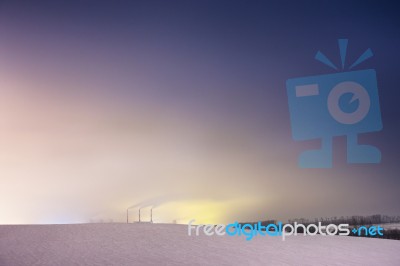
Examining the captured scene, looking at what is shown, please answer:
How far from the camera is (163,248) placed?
1441cm

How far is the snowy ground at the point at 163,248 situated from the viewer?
12.8 metres

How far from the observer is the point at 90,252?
531 inches

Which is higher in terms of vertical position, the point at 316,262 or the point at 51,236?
the point at 51,236

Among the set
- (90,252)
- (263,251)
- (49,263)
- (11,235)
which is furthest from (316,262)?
(11,235)

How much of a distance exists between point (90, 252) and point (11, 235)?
13.1 feet

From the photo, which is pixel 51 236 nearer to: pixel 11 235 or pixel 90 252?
pixel 11 235

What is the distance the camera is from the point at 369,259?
14.5 metres

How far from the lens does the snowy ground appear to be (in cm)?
1277

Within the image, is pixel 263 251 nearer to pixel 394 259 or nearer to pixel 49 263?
pixel 394 259

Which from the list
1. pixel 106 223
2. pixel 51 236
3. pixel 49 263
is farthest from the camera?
pixel 106 223

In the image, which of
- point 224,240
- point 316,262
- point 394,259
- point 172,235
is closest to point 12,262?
point 172,235

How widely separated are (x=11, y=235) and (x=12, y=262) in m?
4.24

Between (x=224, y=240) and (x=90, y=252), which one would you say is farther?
(x=224, y=240)

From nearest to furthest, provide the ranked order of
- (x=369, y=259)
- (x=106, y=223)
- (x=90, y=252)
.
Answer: (x=90, y=252) → (x=369, y=259) → (x=106, y=223)
